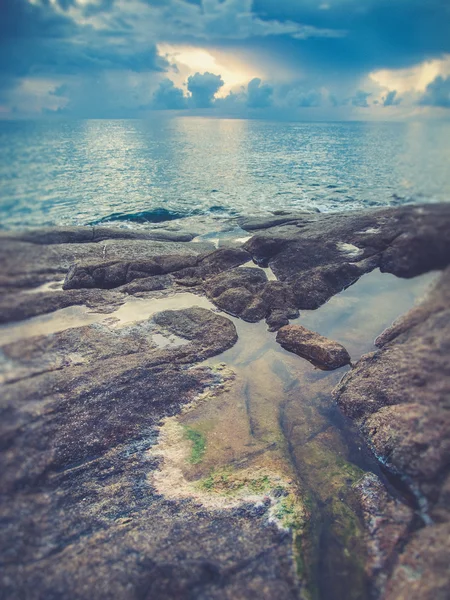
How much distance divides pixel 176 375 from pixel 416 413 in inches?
152

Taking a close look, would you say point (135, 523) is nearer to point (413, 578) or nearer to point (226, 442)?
point (226, 442)

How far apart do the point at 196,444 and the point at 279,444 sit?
1.22m

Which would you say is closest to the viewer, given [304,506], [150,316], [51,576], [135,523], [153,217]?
[51,576]

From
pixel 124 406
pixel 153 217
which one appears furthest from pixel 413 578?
pixel 153 217

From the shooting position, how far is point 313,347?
301 inches

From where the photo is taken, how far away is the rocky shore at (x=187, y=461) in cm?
364

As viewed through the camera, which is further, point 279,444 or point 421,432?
point 279,444

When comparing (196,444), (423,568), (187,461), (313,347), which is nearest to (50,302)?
(196,444)

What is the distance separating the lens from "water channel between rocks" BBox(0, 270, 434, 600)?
432 centimetres

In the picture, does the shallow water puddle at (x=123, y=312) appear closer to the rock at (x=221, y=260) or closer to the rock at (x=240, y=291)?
the rock at (x=240, y=291)

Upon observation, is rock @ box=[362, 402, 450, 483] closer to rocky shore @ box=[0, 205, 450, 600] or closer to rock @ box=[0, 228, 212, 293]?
rocky shore @ box=[0, 205, 450, 600]

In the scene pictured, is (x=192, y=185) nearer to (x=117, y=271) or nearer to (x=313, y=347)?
(x=117, y=271)

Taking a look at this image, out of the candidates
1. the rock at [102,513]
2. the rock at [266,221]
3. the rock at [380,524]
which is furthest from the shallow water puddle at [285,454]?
the rock at [266,221]

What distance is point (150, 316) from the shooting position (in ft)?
27.8
